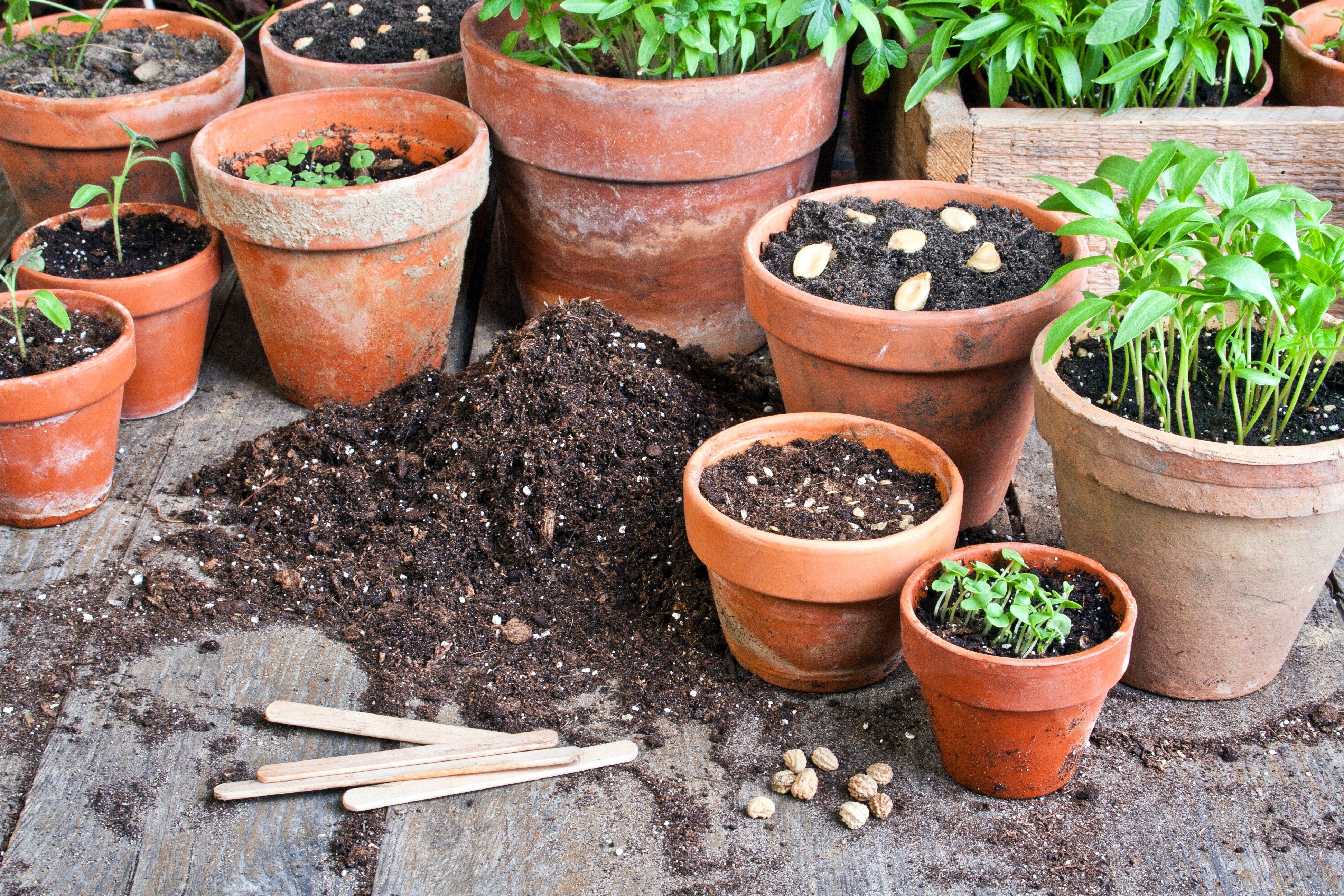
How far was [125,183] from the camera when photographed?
266 cm

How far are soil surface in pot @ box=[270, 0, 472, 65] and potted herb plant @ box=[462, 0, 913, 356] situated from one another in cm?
31

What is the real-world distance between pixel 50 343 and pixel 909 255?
5.27 feet

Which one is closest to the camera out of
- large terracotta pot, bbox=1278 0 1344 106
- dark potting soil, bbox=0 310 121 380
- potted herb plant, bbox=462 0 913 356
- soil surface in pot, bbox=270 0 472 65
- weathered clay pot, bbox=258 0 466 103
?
dark potting soil, bbox=0 310 121 380

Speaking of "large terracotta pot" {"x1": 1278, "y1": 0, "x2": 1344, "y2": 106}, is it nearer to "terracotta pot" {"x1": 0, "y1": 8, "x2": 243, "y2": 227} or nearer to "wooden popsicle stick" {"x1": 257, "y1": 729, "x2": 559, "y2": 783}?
"wooden popsicle stick" {"x1": 257, "y1": 729, "x2": 559, "y2": 783}

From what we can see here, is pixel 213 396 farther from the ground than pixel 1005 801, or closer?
closer

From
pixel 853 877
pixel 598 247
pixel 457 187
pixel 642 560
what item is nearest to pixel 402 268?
pixel 457 187

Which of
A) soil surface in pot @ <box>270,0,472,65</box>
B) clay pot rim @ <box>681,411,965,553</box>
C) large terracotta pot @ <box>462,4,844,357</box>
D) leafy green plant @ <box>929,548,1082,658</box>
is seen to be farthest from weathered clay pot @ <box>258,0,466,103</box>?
leafy green plant @ <box>929,548,1082,658</box>

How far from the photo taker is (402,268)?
234cm

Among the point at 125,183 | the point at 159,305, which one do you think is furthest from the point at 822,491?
the point at 125,183

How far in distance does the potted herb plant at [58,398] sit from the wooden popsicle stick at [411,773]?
0.82 metres

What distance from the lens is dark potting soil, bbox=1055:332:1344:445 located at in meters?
1.64

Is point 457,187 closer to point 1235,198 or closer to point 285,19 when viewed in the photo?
point 285,19

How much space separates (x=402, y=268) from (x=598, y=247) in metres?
0.43

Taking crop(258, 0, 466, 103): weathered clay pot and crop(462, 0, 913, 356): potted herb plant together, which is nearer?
Answer: crop(462, 0, 913, 356): potted herb plant
